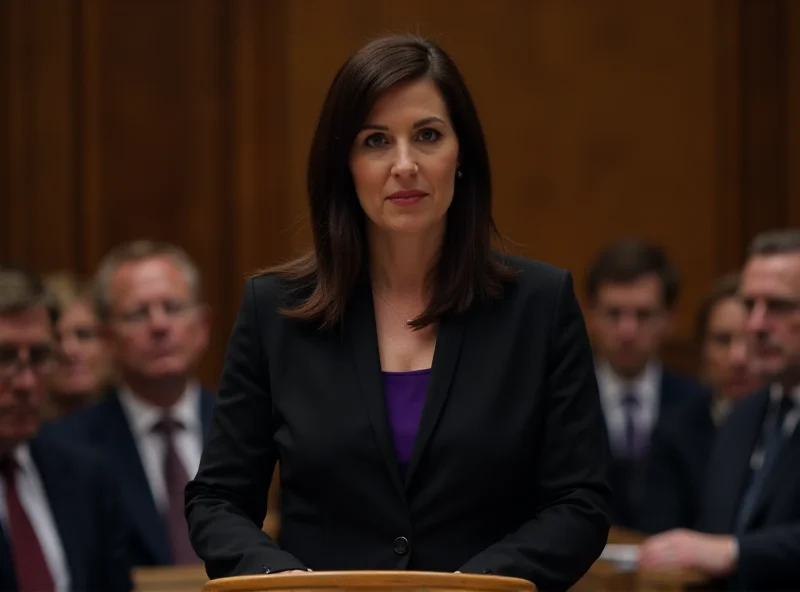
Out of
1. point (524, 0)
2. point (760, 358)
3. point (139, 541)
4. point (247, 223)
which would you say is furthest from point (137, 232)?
point (760, 358)

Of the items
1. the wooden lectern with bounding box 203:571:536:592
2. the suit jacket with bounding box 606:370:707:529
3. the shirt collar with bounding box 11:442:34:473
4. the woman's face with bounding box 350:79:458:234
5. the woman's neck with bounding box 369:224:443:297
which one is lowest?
the suit jacket with bounding box 606:370:707:529

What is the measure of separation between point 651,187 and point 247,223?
2048mm

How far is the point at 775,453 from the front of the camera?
452cm

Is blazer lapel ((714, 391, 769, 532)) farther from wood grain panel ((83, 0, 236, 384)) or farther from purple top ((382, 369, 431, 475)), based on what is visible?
wood grain panel ((83, 0, 236, 384))

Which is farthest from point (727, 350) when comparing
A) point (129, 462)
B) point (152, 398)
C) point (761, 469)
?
point (129, 462)

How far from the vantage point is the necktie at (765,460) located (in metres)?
4.54

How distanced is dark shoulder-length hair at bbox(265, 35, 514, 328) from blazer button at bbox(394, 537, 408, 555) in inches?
15.2

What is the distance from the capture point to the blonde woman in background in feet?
20.3

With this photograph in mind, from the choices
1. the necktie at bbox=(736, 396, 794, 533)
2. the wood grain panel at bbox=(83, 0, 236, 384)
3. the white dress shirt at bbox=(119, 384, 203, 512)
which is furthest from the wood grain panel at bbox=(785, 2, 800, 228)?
the white dress shirt at bbox=(119, 384, 203, 512)

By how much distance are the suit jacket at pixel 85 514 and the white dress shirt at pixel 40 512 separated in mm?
14

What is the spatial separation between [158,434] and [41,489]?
900 millimetres

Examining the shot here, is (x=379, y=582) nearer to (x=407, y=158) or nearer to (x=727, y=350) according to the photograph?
(x=407, y=158)

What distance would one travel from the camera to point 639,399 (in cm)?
664

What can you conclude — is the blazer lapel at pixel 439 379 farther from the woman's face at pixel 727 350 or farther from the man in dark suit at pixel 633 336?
the man in dark suit at pixel 633 336
